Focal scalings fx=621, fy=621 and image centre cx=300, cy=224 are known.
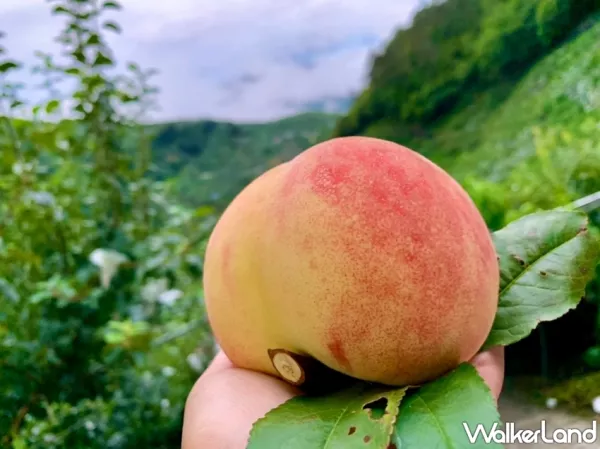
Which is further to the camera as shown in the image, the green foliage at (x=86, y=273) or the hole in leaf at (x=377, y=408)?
the green foliage at (x=86, y=273)

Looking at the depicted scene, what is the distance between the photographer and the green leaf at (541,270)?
374mm

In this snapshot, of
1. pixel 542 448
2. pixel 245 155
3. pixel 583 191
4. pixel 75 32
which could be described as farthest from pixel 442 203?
pixel 245 155

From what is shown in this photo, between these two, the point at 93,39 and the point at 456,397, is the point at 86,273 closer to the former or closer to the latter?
the point at 93,39

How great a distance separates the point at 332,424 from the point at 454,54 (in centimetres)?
92

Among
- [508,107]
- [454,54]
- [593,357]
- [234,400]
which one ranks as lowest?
[593,357]

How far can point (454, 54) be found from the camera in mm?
A: 1092

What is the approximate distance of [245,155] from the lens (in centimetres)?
135

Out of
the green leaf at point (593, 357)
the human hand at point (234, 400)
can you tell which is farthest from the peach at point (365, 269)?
the green leaf at point (593, 357)

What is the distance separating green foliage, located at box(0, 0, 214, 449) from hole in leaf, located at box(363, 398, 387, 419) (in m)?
0.39

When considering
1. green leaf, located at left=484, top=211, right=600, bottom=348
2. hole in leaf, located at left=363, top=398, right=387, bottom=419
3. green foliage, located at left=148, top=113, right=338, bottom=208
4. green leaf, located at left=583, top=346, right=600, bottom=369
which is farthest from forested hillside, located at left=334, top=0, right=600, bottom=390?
hole in leaf, located at left=363, top=398, right=387, bottom=419

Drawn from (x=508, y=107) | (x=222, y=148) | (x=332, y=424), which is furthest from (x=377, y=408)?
(x=222, y=148)

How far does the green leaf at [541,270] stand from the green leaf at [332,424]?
10 centimetres

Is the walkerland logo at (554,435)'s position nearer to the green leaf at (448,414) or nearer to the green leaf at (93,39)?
the green leaf at (448,414)

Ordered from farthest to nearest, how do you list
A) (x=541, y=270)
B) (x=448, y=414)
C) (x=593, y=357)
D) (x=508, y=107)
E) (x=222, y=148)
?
1. (x=222, y=148)
2. (x=508, y=107)
3. (x=593, y=357)
4. (x=541, y=270)
5. (x=448, y=414)
